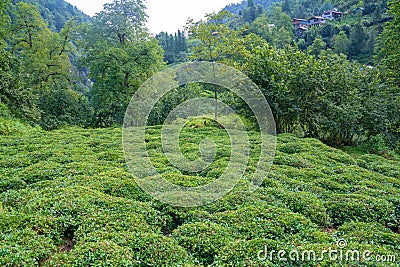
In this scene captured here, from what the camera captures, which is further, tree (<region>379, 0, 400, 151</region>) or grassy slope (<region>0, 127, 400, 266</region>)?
tree (<region>379, 0, 400, 151</region>)

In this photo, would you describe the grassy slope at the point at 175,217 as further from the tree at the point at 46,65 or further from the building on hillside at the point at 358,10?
the building on hillside at the point at 358,10

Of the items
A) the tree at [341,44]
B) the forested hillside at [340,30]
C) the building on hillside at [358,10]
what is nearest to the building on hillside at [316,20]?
the forested hillside at [340,30]

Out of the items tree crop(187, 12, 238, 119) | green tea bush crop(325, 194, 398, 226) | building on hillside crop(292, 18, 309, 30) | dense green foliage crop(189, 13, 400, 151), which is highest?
building on hillside crop(292, 18, 309, 30)

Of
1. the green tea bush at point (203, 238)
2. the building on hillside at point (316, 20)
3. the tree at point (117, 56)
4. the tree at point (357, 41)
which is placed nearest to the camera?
the green tea bush at point (203, 238)

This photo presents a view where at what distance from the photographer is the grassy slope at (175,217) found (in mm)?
4895

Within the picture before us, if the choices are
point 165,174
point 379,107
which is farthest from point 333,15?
point 165,174

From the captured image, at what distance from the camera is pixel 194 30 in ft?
56.9

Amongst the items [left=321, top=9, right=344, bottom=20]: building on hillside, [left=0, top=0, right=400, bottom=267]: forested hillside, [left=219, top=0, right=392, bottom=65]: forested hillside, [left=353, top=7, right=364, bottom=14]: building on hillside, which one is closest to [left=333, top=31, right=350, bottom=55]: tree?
[left=219, top=0, right=392, bottom=65]: forested hillside

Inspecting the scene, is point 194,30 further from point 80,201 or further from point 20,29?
point 20,29

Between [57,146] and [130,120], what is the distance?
393 inches

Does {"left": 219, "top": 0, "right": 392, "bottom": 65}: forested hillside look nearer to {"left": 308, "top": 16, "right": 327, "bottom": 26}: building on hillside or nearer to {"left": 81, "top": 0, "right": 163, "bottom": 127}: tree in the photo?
{"left": 308, "top": 16, "right": 327, "bottom": 26}: building on hillside

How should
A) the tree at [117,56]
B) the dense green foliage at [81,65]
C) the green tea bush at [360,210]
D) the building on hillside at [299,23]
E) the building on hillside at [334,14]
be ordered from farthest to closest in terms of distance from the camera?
1. the building on hillside at [299,23]
2. the building on hillside at [334,14]
3. the tree at [117,56]
4. the dense green foliage at [81,65]
5. the green tea bush at [360,210]

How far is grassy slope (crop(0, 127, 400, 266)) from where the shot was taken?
4.89m

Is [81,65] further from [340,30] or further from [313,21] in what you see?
[313,21]
